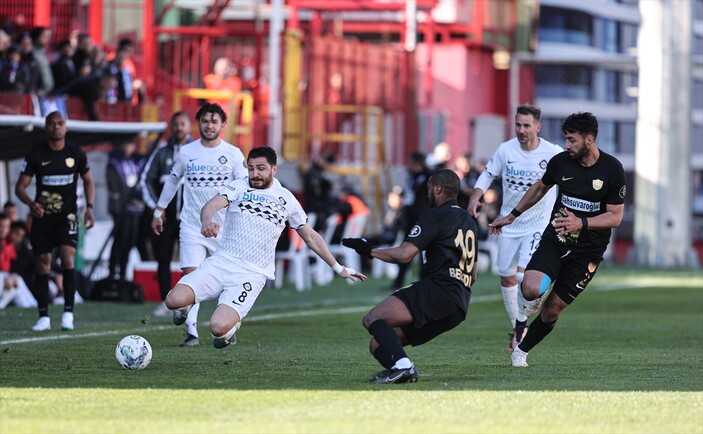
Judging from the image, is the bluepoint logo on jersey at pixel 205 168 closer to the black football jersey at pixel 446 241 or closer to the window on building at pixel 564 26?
the black football jersey at pixel 446 241

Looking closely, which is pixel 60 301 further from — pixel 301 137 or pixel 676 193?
pixel 676 193

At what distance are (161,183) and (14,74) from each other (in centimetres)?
565

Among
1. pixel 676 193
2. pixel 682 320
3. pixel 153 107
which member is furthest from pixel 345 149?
pixel 682 320

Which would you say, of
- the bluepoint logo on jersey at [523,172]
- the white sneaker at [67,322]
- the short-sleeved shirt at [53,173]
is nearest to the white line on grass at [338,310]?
the white sneaker at [67,322]

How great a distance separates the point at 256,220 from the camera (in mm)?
12250

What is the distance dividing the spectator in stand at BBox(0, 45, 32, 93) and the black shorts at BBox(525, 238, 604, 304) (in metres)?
11.7

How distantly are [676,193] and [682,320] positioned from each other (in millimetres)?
24351

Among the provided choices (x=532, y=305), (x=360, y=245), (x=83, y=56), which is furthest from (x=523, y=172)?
(x=83, y=56)

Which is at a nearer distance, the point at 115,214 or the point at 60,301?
the point at 60,301

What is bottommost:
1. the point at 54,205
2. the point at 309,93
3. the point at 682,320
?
the point at 682,320

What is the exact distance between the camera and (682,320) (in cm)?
1952

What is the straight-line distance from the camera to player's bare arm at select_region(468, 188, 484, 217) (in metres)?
13.7

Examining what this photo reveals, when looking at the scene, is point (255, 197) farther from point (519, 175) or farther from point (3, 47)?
point (3, 47)

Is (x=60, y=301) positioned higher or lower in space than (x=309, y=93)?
lower
